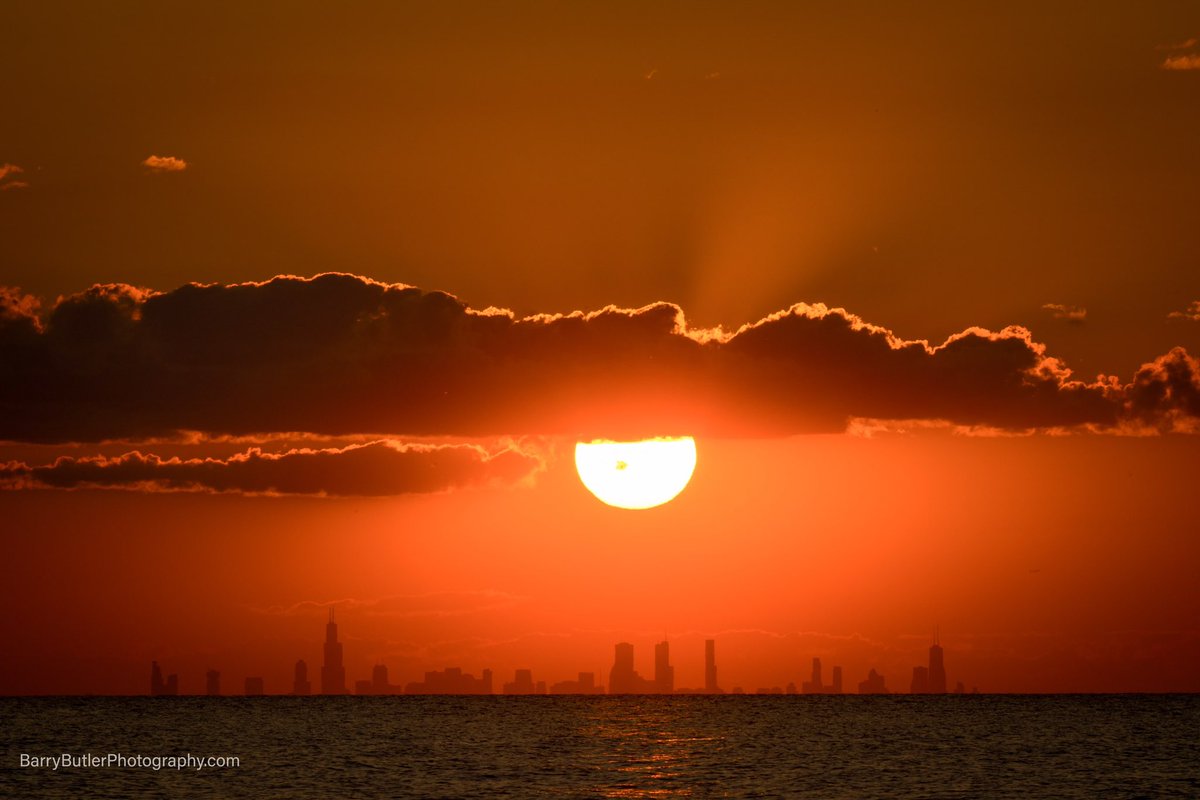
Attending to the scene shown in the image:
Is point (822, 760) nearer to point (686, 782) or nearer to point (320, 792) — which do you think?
point (686, 782)

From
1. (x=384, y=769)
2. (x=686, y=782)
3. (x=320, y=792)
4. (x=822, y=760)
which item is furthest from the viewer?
(x=822, y=760)

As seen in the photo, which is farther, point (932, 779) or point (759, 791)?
point (932, 779)

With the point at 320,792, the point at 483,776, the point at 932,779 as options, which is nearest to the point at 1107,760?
the point at 932,779

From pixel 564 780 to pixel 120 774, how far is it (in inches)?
1746

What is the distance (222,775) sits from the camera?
15750 centimetres

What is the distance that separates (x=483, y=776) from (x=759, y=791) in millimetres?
30405

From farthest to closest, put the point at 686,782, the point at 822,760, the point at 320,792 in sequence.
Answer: the point at 822,760
the point at 686,782
the point at 320,792

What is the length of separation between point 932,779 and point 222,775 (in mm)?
71553

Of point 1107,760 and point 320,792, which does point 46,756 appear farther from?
point 1107,760

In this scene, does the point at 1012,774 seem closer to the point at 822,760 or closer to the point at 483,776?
the point at 822,760

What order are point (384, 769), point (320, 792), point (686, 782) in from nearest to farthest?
point (320, 792)
point (686, 782)
point (384, 769)

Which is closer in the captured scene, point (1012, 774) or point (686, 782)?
point (686, 782)

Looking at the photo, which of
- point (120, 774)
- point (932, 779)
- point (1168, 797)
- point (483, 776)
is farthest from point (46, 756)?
point (1168, 797)

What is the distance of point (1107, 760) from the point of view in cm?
19388
